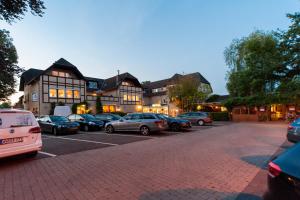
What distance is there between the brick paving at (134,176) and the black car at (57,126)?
6.95 m

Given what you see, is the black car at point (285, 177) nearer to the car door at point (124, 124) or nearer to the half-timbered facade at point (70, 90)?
the car door at point (124, 124)

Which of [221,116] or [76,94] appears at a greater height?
[76,94]

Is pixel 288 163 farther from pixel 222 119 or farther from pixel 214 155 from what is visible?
pixel 222 119

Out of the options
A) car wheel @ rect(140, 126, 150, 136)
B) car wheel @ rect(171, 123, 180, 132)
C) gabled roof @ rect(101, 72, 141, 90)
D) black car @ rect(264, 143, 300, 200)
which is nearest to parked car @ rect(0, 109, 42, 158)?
black car @ rect(264, 143, 300, 200)

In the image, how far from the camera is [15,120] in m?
6.12

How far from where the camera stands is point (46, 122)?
1442 cm

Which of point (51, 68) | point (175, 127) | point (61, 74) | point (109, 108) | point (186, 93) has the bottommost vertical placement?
point (175, 127)

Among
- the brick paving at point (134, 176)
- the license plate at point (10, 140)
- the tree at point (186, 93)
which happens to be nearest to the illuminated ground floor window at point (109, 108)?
the tree at point (186, 93)

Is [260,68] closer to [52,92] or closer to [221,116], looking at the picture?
[221,116]

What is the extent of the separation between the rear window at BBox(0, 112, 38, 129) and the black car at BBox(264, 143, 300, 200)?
6.78 meters

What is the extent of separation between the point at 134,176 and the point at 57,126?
34.5 feet

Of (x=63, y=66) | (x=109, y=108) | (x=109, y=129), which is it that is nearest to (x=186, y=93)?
(x=109, y=108)

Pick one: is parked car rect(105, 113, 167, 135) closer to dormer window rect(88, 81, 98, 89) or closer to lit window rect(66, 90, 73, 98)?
lit window rect(66, 90, 73, 98)

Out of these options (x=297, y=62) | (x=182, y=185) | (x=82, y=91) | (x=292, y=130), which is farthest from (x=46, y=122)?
(x=297, y=62)
